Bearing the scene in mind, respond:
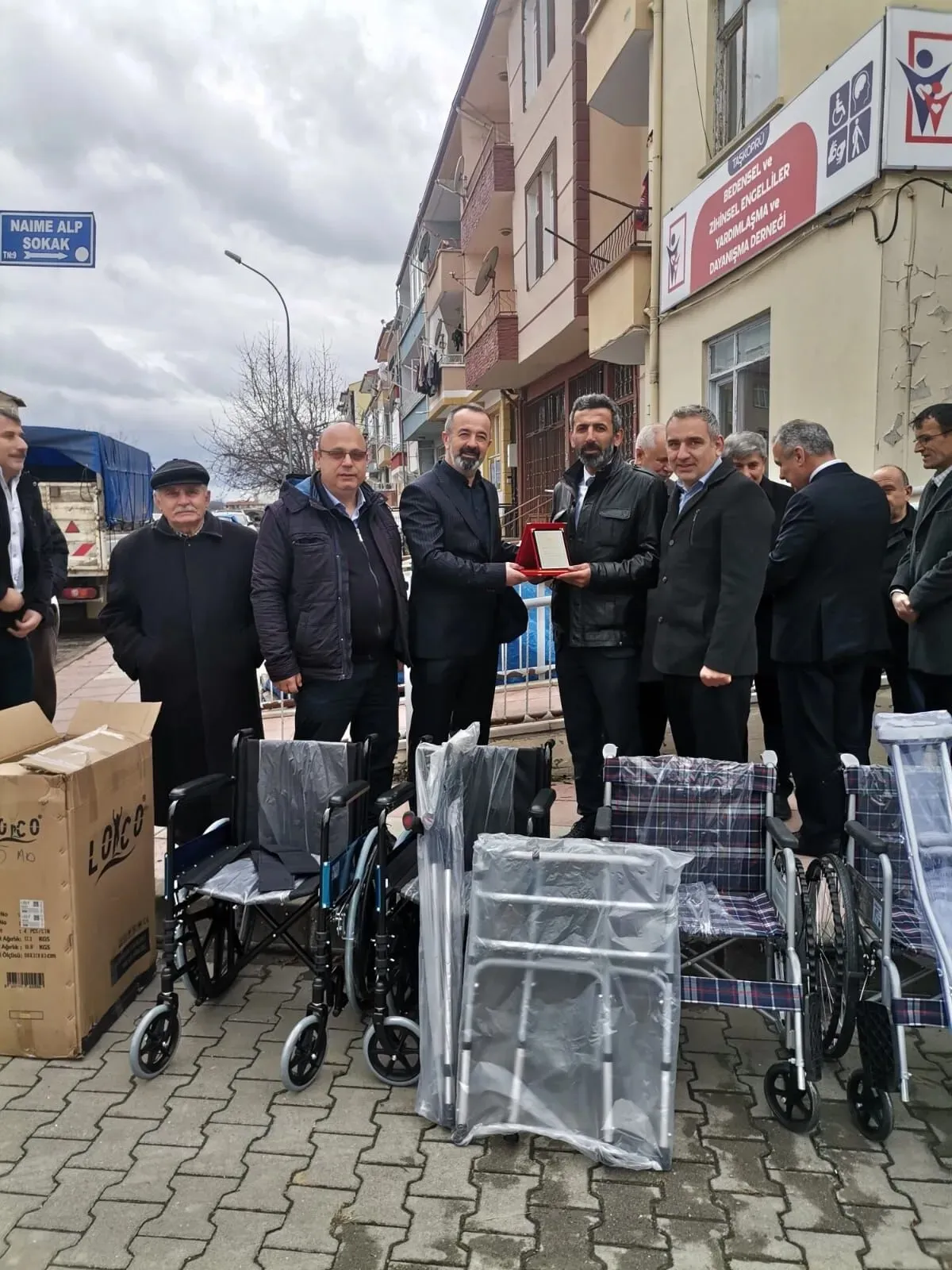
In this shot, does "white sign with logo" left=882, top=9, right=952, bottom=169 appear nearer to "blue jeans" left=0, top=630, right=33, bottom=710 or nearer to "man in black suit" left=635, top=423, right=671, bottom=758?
"man in black suit" left=635, top=423, right=671, bottom=758

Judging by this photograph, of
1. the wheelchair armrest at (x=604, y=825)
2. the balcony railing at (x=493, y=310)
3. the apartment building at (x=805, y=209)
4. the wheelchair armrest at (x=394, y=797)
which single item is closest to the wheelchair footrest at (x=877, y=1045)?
the wheelchair armrest at (x=604, y=825)

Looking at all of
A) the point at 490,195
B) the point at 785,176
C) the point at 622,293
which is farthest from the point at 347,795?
the point at 490,195

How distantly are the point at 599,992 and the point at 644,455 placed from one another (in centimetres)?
307

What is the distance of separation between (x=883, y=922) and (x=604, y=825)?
32.9 inches

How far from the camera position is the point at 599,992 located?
2.40 metres

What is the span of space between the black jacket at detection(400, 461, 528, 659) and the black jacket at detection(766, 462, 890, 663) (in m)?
1.23

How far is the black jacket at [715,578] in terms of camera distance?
3.34m

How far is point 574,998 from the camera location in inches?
95.7

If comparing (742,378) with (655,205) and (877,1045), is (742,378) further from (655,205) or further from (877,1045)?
(877,1045)

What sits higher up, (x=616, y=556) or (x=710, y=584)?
(x=616, y=556)

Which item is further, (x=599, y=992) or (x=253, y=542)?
(x=253, y=542)

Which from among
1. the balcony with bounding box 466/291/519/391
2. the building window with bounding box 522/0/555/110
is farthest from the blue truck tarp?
the building window with bounding box 522/0/555/110

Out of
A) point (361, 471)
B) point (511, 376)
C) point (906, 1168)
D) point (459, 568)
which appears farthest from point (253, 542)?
point (511, 376)

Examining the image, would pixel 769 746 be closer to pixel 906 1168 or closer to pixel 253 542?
pixel 906 1168
